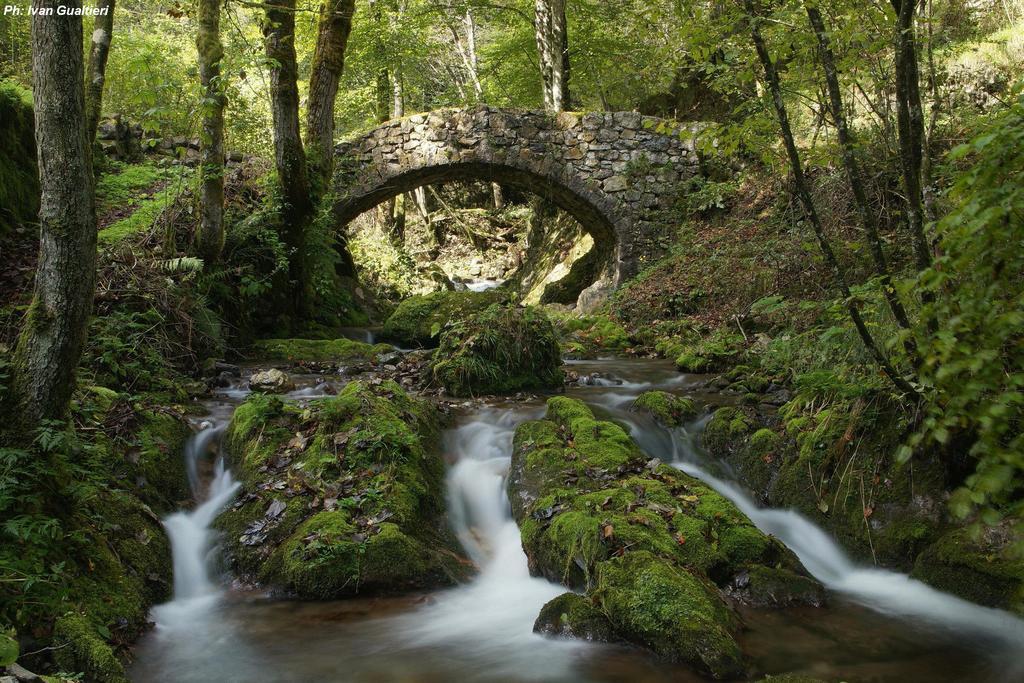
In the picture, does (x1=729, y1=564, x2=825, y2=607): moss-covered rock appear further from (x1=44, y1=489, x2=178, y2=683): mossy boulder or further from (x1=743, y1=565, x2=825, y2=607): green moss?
(x1=44, y1=489, x2=178, y2=683): mossy boulder

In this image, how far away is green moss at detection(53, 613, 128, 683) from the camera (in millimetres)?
2545

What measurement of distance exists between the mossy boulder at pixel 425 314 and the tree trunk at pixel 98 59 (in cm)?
502

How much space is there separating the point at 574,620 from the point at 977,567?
2204 mm

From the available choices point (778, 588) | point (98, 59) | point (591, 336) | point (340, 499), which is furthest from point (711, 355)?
point (98, 59)

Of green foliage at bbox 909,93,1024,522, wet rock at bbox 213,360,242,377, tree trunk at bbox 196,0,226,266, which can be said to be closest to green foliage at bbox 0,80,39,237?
tree trunk at bbox 196,0,226,266

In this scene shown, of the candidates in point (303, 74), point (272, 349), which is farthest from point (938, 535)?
point (303, 74)

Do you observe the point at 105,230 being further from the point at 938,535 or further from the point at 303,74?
the point at 303,74

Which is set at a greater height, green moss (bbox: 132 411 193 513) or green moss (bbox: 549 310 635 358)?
green moss (bbox: 549 310 635 358)

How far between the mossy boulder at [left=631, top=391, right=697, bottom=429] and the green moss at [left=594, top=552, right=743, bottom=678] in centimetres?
281

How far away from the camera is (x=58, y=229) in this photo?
2969 millimetres

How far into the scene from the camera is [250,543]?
157 inches

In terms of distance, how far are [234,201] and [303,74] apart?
51.3ft

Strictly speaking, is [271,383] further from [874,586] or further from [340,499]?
[874,586]

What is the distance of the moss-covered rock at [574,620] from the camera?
3162 mm
